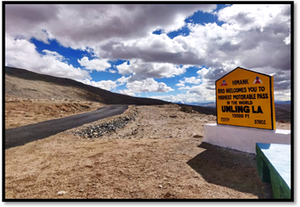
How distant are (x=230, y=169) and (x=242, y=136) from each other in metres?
2.09

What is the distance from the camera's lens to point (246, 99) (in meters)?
6.45

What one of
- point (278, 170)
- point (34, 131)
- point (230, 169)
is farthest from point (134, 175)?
point (34, 131)

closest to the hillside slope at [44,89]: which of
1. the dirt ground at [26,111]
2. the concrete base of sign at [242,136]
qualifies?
the dirt ground at [26,111]

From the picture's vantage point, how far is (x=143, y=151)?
6.54m

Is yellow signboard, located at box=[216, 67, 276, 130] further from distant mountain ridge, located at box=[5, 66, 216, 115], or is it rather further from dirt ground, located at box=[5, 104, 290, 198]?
distant mountain ridge, located at box=[5, 66, 216, 115]

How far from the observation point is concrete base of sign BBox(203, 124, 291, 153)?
549 centimetres

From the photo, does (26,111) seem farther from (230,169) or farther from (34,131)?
(230,169)

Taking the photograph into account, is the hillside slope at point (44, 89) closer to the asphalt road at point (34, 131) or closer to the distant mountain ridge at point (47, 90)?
the distant mountain ridge at point (47, 90)

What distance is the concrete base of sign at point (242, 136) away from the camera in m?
5.49

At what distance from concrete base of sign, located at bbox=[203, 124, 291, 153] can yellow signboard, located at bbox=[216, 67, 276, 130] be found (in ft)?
0.76

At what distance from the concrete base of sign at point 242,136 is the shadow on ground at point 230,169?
1.12ft

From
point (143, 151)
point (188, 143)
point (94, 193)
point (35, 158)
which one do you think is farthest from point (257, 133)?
point (35, 158)
